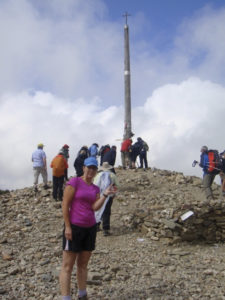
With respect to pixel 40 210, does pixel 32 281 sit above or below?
below

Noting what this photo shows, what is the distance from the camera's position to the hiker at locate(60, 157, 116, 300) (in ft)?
13.1

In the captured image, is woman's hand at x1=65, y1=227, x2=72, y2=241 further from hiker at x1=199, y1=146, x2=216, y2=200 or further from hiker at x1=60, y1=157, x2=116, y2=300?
hiker at x1=199, y1=146, x2=216, y2=200

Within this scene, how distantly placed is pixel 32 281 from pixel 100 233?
10.3 feet

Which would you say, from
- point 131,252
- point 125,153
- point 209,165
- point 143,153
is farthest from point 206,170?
point 125,153

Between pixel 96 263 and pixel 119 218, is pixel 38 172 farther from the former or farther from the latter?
pixel 96 263

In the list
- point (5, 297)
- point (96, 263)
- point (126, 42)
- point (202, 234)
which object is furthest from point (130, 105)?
point (5, 297)

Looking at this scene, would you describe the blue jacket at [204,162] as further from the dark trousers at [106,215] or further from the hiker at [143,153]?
the hiker at [143,153]

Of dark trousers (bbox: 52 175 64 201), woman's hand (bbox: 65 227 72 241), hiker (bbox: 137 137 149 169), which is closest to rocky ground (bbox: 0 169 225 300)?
dark trousers (bbox: 52 175 64 201)

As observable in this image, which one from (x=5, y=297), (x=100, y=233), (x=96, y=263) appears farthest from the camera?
(x=100, y=233)

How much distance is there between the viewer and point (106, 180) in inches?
279

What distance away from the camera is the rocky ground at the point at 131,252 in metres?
5.22

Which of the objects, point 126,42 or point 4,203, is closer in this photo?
point 4,203

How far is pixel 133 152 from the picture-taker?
55.1 ft

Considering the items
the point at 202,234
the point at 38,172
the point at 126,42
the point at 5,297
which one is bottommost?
the point at 5,297
